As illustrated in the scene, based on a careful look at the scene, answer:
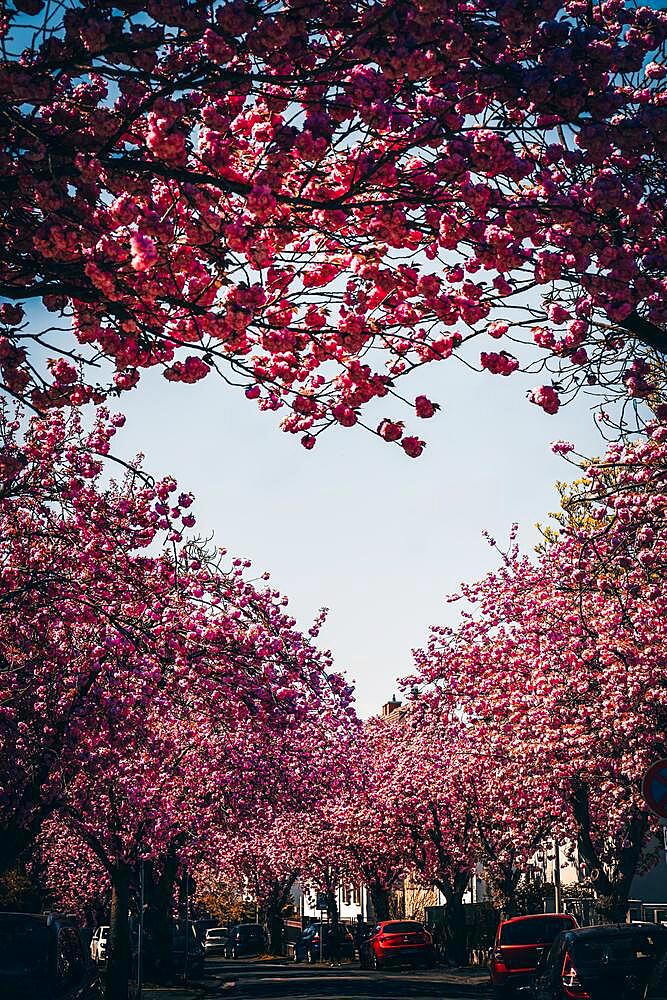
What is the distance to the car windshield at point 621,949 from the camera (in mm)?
13008

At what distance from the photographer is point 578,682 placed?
23.8m

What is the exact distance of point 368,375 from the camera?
8789 mm

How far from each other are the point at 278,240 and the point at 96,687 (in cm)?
1279

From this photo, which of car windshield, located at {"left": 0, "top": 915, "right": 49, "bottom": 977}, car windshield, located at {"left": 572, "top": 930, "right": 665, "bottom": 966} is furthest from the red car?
car windshield, located at {"left": 0, "top": 915, "right": 49, "bottom": 977}

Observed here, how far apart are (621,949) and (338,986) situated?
20.3 metres

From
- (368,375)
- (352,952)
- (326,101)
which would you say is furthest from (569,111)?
(352,952)

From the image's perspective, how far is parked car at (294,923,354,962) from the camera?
174 feet

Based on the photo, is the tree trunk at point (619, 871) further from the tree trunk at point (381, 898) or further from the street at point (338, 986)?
the tree trunk at point (381, 898)

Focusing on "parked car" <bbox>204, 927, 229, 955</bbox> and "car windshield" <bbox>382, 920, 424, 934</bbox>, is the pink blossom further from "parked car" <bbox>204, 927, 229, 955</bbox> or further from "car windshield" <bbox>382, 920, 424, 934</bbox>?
"parked car" <bbox>204, 927, 229, 955</bbox>

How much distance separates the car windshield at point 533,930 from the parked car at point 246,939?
3686 cm

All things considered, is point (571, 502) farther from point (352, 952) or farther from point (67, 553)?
point (352, 952)

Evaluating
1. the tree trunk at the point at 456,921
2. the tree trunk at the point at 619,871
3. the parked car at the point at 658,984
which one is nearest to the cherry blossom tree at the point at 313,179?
the parked car at the point at 658,984

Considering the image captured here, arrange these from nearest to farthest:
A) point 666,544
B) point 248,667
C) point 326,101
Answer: point 326,101 < point 666,544 < point 248,667

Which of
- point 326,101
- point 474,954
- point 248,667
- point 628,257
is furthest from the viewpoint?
point 474,954
